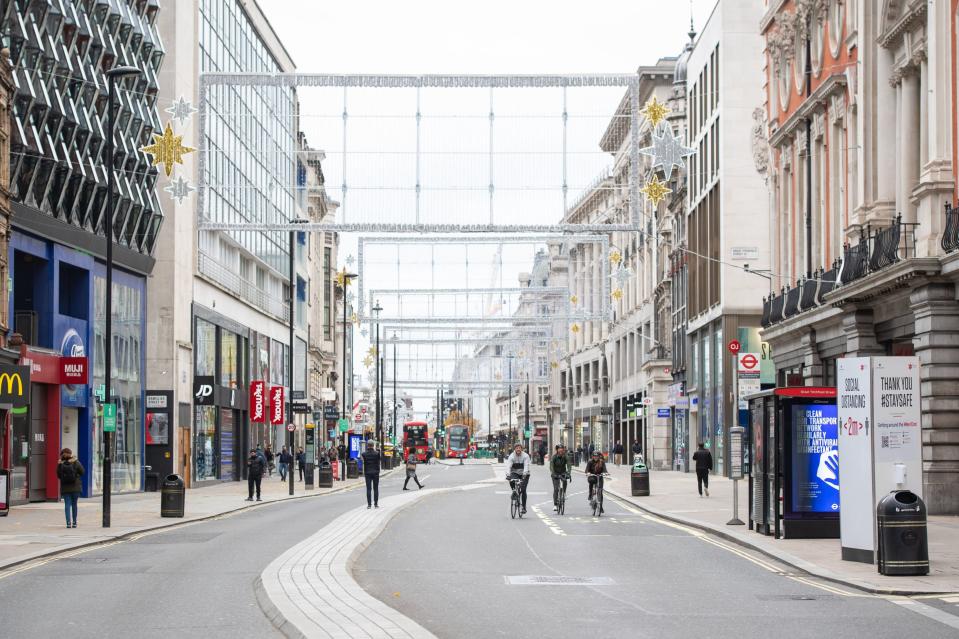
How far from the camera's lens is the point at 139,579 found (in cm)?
1853

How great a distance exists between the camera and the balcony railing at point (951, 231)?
90.5ft

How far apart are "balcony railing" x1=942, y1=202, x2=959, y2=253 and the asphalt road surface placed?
25.2ft

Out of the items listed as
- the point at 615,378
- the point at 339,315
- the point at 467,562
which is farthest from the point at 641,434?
the point at 467,562

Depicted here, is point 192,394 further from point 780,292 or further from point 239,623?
point 239,623

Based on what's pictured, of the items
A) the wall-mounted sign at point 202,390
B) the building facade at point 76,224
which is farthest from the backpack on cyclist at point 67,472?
the wall-mounted sign at point 202,390

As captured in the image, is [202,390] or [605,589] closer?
[605,589]

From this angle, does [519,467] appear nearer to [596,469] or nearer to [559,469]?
[559,469]

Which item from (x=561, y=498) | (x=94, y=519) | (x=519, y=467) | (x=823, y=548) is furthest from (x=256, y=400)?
(x=823, y=548)

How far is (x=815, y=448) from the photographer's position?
23.4 m

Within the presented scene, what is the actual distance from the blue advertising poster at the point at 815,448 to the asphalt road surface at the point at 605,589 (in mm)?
1778

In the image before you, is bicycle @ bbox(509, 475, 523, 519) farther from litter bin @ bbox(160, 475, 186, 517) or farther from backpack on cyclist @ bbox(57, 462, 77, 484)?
backpack on cyclist @ bbox(57, 462, 77, 484)

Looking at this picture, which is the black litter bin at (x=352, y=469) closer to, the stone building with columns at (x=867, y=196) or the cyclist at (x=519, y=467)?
the stone building with columns at (x=867, y=196)

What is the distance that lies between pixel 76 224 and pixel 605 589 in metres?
30.1

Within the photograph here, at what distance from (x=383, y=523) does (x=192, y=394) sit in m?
26.5
